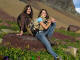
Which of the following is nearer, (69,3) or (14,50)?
(14,50)

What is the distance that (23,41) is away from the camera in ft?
36.2

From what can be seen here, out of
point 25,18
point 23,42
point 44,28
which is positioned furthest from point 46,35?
point 25,18

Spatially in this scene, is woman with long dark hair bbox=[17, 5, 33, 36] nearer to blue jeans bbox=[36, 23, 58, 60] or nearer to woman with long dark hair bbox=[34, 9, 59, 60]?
woman with long dark hair bbox=[34, 9, 59, 60]

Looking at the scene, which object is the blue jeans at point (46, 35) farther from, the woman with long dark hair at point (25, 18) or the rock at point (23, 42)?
the woman with long dark hair at point (25, 18)

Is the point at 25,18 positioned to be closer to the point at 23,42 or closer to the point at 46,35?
the point at 23,42

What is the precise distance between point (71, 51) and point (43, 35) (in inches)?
69.1

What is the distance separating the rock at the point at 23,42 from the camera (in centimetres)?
1084

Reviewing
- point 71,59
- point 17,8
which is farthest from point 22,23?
point 17,8

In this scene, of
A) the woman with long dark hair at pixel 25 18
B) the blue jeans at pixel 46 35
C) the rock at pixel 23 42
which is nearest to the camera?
the blue jeans at pixel 46 35

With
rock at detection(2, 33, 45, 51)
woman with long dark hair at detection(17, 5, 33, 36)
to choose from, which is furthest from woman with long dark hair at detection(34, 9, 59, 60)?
woman with long dark hair at detection(17, 5, 33, 36)

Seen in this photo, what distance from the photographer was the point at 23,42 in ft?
36.1

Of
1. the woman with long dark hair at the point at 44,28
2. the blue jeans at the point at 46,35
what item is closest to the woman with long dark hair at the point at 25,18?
the woman with long dark hair at the point at 44,28

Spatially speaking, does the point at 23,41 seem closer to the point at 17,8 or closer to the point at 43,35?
the point at 43,35

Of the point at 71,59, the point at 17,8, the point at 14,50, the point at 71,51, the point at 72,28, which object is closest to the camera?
the point at 71,59
